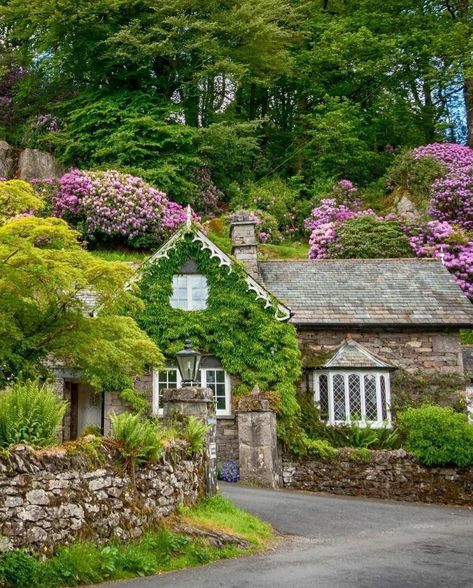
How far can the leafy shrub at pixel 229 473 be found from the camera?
55.3 feet

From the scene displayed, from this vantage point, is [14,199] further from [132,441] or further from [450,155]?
[450,155]

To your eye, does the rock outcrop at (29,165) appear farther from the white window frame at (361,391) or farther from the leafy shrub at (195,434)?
the leafy shrub at (195,434)

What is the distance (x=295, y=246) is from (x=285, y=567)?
86.7ft

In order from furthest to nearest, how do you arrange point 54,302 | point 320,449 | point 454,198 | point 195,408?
point 454,198
point 320,449
point 195,408
point 54,302

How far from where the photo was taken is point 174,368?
19.2 meters

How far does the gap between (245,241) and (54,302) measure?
12120 millimetres

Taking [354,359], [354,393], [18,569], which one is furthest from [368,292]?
[18,569]

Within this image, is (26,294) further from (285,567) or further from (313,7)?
(313,7)

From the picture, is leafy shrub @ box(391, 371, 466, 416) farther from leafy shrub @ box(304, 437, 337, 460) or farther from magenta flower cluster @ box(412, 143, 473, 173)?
magenta flower cluster @ box(412, 143, 473, 173)

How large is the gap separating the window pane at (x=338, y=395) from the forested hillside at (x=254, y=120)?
10.1 metres

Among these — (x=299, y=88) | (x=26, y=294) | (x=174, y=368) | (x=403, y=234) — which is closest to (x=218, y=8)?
(x=299, y=88)

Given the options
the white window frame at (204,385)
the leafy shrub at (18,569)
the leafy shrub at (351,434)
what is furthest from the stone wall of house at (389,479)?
the leafy shrub at (18,569)

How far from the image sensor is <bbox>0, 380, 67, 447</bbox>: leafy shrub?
7.79 metres

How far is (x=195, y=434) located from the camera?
10539 mm
